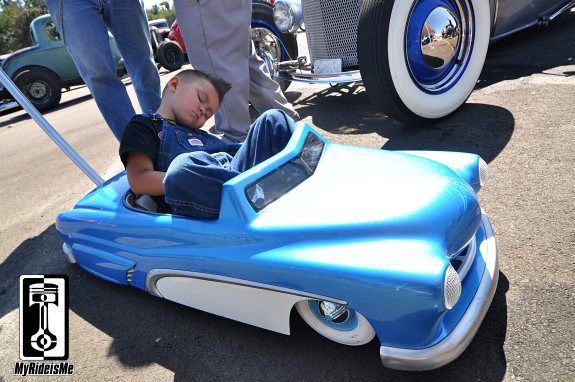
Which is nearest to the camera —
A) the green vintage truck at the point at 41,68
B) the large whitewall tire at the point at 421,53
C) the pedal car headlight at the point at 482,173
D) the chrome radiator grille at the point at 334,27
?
the pedal car headlight at the point at 482,173

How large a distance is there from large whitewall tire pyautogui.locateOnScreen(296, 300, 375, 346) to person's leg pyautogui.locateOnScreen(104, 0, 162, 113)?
199cm

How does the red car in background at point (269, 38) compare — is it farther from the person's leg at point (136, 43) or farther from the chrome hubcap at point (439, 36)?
the chrome hubcap at point (439, 36)

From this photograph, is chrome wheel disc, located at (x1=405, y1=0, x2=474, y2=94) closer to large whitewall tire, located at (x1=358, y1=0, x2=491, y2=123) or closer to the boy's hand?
large whitewall tire, located at (x1=358, y1=0, x2=491, y2=123)

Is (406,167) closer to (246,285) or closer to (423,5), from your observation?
(246,285)

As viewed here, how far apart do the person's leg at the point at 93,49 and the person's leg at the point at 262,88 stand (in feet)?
3.09

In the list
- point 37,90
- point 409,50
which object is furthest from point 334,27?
point 37,90

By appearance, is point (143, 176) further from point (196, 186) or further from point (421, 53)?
point (421, 53)

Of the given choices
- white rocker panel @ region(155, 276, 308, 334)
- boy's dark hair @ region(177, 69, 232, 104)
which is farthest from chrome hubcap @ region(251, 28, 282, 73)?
white rocker panel @ region(155, 276, 308, 334)

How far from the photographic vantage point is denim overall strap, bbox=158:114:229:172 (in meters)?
1.71

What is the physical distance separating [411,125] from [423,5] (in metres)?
0.72

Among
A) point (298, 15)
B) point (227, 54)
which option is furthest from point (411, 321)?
point (298, 15)

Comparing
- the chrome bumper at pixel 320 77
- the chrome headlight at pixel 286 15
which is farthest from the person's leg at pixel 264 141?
the chrome headlight at pixel 286 15

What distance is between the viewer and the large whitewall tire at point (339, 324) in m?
1.18

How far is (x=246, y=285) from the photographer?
124 centimetres
